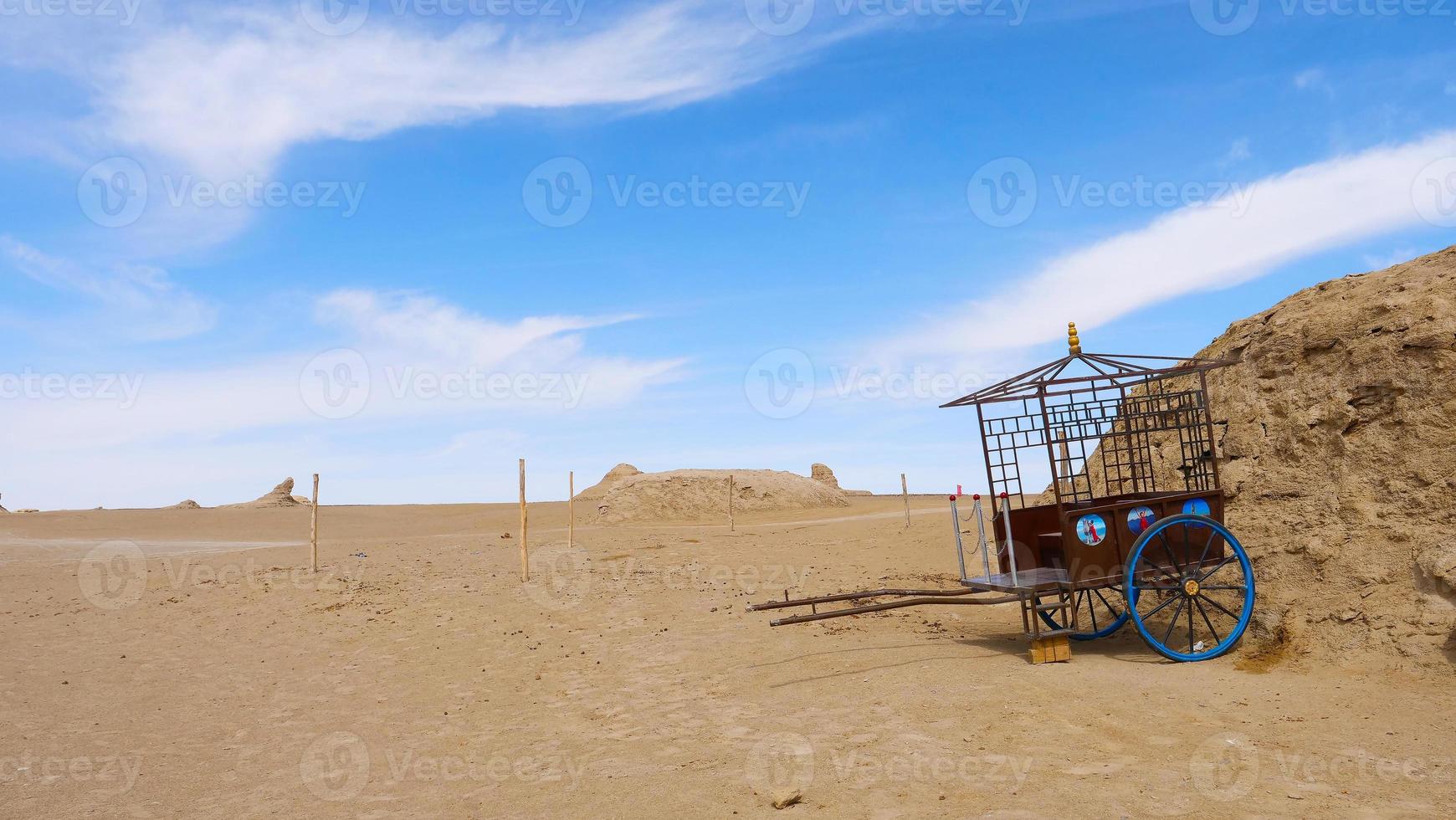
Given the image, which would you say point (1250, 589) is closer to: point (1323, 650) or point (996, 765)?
point (1323, 650)

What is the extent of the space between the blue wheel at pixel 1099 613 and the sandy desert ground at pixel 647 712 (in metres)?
0.27

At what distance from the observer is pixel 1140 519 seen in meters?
10.0

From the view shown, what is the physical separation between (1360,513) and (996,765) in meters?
5.84

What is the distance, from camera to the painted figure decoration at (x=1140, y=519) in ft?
32.7

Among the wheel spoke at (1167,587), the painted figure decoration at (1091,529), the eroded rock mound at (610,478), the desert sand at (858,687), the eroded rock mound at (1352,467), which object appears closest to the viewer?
the desert sand at (858,687)

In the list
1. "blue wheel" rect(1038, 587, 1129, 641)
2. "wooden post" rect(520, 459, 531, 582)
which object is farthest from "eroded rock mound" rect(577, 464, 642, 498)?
"blue wheel" rect(1038, 587, 1129, 641)

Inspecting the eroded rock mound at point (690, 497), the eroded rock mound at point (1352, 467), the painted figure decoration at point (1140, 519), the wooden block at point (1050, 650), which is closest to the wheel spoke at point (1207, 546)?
the painted figure decoration at point (1140, 519)

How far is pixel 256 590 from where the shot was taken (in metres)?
19.2

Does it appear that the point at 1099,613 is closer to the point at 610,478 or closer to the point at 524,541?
the point at 524,541

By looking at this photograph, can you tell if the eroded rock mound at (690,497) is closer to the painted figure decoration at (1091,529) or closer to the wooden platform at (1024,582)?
the wooden platform at (1024,582)

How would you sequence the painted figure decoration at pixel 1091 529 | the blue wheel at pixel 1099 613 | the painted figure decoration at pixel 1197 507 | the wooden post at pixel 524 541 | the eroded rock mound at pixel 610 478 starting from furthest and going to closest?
the eroded rock mound at pixel 610 478
the wooden post at pixel 524 541
the blue wheel at pixel 1099 613
the painted figure decoration at pixel 1197 507
the painted figure decoration at pixel 1091 529

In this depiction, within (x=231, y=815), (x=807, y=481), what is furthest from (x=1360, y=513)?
(x=807, y=481)

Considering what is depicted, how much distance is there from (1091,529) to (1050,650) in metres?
1.40

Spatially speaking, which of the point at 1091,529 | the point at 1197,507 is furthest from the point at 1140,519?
the point at 1197,507
